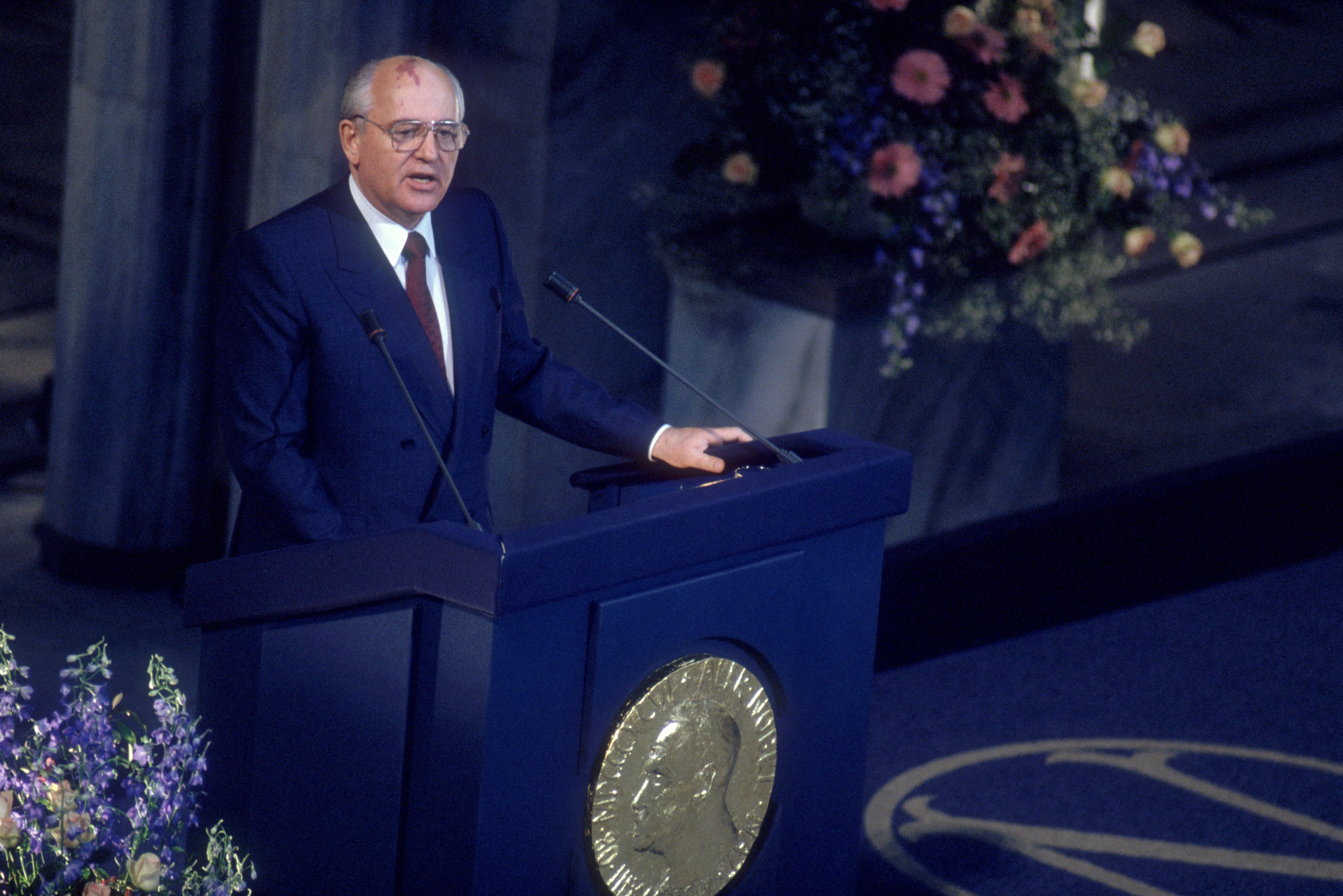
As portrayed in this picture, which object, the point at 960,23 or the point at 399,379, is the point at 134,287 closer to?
the point at 960,23

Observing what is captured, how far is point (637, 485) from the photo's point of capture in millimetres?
3340

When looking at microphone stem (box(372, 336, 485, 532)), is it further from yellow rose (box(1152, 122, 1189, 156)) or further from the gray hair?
yellow rose (box(1152, 122, 1189, 156))

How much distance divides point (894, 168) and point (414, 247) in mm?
2662

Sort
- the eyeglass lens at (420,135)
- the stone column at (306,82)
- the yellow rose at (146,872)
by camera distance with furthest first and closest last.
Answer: the stone column at (306,82)
the eyeglass lens at (420,135)
the yellow rose at (146,872)

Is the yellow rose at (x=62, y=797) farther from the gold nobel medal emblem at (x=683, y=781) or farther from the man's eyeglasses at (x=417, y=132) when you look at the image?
the man's eyeglasses at (x=417, y=132)

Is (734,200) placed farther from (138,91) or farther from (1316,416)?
(1316,416)

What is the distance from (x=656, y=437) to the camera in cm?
342

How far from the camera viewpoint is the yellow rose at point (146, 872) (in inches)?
101

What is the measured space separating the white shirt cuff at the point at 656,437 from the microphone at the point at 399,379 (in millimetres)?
365

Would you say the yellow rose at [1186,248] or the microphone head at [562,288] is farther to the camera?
the yellow rose at [1186,248]

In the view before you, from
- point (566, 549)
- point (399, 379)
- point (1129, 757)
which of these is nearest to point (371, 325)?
point (399, 379)

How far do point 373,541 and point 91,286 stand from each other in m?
3.53

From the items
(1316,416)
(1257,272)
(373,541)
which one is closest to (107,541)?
(373,541)

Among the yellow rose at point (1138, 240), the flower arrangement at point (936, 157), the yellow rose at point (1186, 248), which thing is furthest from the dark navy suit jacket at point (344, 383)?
the yellow rose at point (1186, 248)
